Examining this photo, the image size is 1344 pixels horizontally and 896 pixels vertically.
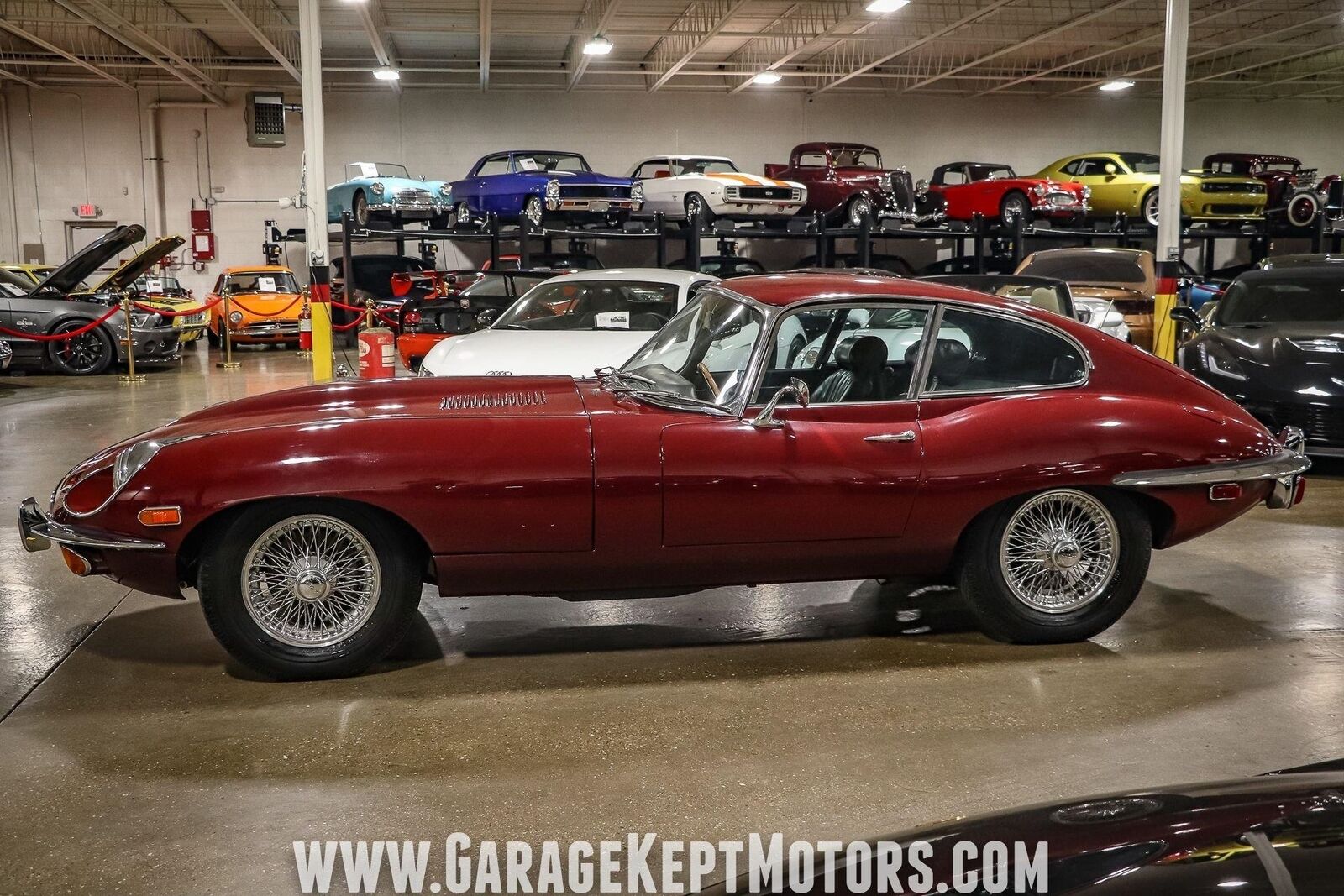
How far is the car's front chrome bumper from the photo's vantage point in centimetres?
444

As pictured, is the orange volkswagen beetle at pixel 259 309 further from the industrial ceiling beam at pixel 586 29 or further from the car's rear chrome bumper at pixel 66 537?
the car's rear chrome bumper at pixel 66 537

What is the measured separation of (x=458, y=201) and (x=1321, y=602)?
1567 cm

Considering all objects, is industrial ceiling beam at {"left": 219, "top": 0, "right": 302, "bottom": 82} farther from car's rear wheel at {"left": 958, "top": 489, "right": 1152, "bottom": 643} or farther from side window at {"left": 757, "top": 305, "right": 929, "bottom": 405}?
car's rear wheel at {"left": 958, "top": 489, "right": 1152, "bottom": 643}

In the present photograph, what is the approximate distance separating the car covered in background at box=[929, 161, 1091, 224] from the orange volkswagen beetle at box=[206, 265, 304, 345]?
11.4 metres

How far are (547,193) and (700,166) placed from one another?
2979 mm

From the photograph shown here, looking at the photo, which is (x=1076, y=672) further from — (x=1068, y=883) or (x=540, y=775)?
(x=1068, y=883)

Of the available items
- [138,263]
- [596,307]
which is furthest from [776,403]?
[138,263]

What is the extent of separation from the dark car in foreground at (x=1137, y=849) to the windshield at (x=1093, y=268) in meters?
12.6

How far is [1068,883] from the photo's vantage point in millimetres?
1442

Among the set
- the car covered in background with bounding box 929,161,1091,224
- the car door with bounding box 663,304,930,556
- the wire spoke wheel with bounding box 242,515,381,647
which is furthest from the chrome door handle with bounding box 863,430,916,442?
the car covered in background with bounding box 929,161,1091,224

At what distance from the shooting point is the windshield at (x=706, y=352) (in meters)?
Result: 4.41

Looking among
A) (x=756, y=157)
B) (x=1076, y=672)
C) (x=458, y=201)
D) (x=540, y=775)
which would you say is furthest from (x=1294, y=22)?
(x=540, y=775)

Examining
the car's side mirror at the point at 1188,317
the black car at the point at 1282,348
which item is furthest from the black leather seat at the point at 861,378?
the car's side mirror at the point at 1188,317

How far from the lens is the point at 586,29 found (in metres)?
20.7
